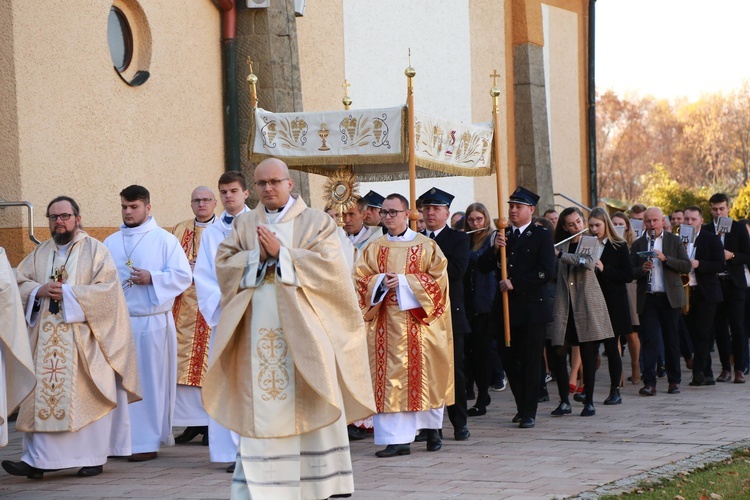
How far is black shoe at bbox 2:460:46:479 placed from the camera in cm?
802

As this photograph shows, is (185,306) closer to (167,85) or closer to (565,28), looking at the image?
(167,85)

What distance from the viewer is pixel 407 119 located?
392 inches

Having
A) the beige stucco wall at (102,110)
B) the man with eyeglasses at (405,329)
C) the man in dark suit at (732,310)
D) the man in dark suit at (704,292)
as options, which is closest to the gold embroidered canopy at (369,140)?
the man with eyeglasses at (405,329)

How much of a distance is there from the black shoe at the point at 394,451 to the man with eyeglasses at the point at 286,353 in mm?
1843

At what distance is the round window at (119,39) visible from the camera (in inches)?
485

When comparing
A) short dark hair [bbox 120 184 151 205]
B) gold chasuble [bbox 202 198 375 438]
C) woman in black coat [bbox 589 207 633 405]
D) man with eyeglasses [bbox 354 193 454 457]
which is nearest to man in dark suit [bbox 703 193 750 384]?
woman in black coat [bbox 589 207 633 405]

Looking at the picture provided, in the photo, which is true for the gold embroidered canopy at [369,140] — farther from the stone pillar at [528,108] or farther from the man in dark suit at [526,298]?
the stone pillar at [528,108]

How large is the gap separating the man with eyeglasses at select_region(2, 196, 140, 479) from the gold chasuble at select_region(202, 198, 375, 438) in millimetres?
1706

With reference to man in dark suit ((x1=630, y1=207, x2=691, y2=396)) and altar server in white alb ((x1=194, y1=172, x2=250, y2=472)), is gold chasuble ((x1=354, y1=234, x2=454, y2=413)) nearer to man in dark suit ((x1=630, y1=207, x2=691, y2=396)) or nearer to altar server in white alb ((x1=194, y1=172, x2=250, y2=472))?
altar server in white alb ((x1=194, y1=172, x2=250, y2=472))

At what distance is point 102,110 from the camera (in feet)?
39.1

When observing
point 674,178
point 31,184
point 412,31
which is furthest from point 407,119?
point 674,178

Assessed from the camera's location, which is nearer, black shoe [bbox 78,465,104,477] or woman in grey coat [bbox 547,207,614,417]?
black shoe [bbox 78,465,104,477]

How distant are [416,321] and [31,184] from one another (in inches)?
165

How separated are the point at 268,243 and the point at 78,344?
2.25 meters
